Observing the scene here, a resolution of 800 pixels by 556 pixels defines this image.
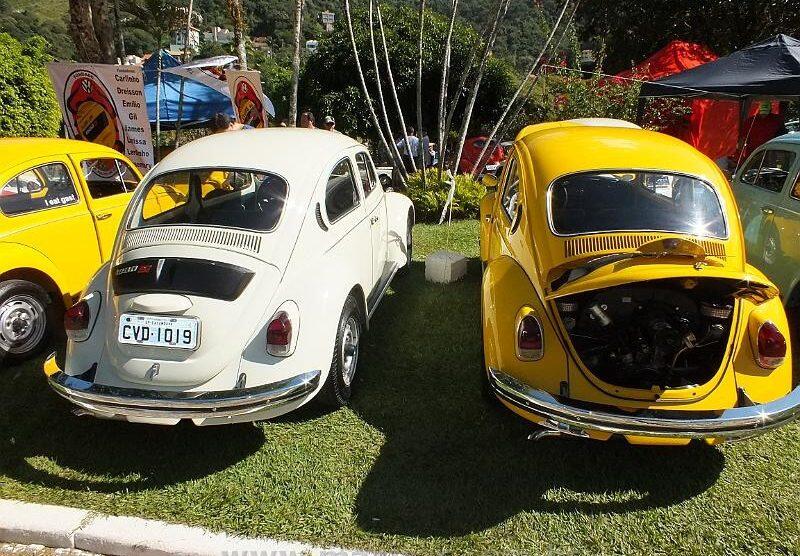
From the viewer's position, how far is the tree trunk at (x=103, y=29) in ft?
36.3

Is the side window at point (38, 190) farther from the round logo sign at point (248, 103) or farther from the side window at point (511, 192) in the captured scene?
the round logo sign at point (248, 103)

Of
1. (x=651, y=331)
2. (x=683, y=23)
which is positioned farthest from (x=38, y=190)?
(x=683, y=23)

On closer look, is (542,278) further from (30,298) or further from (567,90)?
(567,90)

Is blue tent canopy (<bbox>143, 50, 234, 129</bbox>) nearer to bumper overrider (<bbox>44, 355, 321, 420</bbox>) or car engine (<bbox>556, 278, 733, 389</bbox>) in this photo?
bumper overrider (<bbox>44, 355, 321, 420</bbox>)

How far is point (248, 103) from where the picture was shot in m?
9.69

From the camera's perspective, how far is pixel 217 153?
13.5 ft

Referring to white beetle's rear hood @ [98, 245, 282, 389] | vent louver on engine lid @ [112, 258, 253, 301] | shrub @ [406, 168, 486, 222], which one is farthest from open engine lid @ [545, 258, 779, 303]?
shrub @ [406, 168, 486, 222]

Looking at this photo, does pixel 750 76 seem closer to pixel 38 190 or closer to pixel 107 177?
pixel 107 177

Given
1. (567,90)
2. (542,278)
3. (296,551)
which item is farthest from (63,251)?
(567,90)

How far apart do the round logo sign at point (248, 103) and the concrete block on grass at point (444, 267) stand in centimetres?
532

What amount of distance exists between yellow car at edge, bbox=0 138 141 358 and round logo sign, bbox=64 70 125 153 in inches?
118

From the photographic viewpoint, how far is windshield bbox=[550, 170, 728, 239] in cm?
344

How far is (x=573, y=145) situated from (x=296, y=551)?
333 centimetres

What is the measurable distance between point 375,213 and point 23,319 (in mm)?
3053
